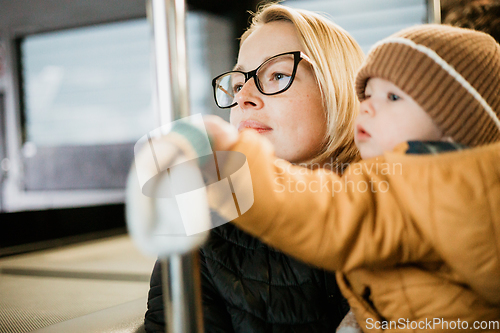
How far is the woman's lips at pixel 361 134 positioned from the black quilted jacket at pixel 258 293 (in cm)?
25

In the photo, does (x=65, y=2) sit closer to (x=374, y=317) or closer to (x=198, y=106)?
(x=198, y=106)

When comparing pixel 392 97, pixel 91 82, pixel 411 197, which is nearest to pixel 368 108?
pixel 392 97

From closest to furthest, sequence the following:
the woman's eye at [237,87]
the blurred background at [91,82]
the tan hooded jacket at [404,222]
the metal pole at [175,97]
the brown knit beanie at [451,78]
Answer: the metal pole at [175,97]
the tan hooded jacket at [404,222]
the brown knit beanie at [451,78]
the woman's eye at [237,87]
the blurred background at [91,82]

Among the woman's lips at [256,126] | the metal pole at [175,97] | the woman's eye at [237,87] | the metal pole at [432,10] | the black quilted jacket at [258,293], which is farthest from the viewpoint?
the metal pole at [432,10]

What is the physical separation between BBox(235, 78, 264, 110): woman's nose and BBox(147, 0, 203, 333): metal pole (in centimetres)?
50

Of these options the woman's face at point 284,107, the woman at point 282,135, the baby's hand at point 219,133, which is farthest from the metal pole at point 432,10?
Result: the baby's hand at point 219,133

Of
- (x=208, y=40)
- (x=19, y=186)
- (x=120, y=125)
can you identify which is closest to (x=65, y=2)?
(x=120, y=125)

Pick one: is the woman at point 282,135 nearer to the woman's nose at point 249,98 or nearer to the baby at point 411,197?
the woman's nose at point 249,98

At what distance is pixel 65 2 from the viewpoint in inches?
163

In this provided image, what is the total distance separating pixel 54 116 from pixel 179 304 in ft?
15.1

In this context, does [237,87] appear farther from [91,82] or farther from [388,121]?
[91,82]

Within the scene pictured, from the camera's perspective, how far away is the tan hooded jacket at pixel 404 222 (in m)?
0.49

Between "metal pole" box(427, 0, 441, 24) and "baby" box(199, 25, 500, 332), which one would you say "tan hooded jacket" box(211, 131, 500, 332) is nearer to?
"baby" box(199, 25, 500, 332)

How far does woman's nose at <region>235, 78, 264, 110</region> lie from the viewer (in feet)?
2.83
